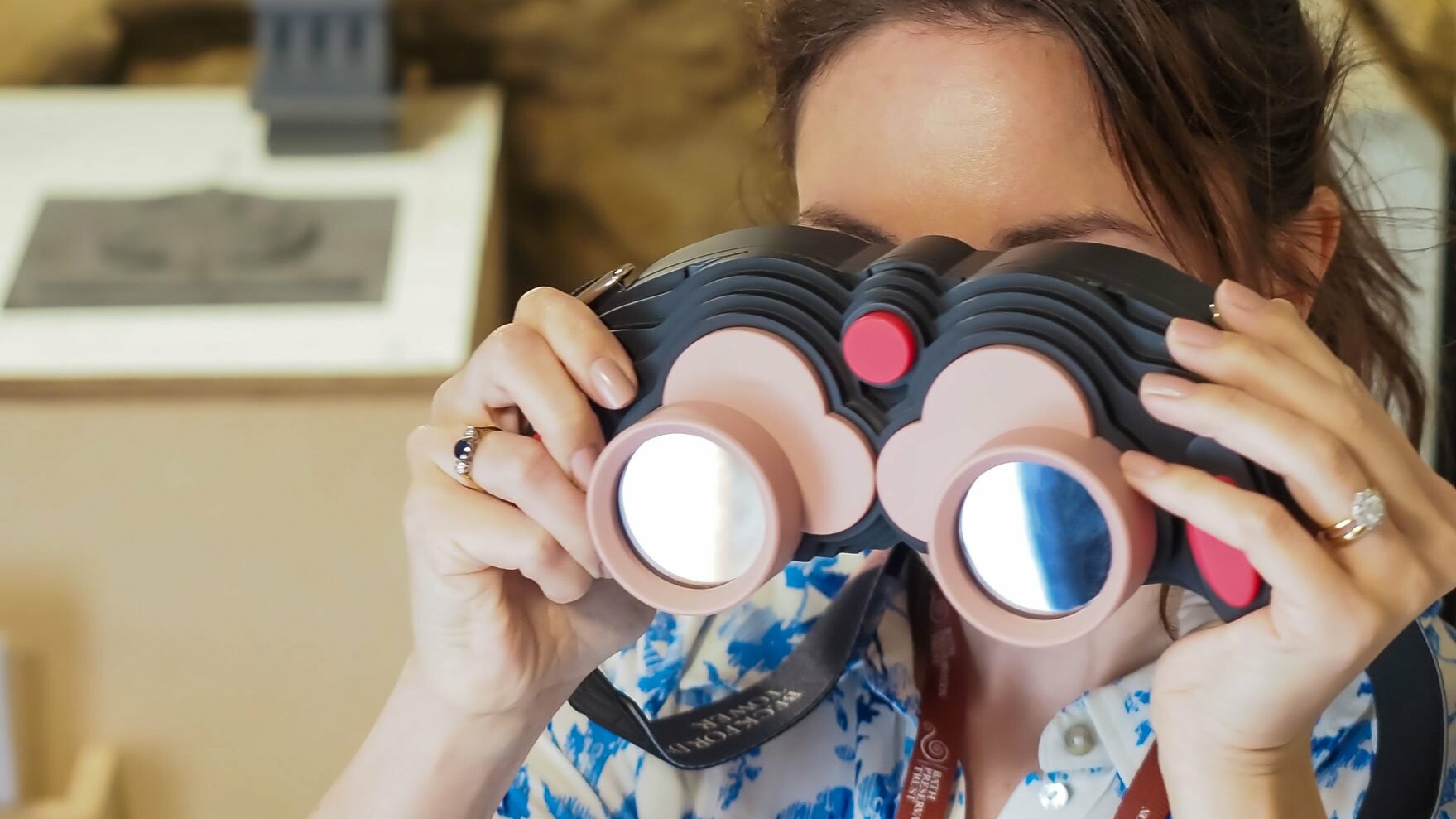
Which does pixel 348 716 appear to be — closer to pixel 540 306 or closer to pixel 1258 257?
pixel 540 306

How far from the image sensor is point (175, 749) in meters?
1.33

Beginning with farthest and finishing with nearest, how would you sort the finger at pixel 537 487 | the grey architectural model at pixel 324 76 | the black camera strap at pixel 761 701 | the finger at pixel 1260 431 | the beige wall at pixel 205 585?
the grey architectural model at pixel 324 76 < the beige wall at pixel 205 585 < the black camera strap at pixel 761 701 < the finger at pixel 537 487 < the finger at pixel 1260 431

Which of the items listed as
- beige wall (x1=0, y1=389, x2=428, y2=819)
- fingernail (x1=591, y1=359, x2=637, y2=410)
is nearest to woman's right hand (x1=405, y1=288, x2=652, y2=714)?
fingernail (x1=591, y1=359, x2=637, y2=410)

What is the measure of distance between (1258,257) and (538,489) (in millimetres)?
398

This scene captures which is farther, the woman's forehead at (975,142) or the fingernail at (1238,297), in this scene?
the woman's forehead at (975,142)

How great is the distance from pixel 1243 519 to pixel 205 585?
1.06 meters

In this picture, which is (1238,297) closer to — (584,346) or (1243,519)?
(1243,519)

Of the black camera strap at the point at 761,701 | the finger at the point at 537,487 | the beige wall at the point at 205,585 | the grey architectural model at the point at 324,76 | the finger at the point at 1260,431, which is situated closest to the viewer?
the finger at the point at 1260,431

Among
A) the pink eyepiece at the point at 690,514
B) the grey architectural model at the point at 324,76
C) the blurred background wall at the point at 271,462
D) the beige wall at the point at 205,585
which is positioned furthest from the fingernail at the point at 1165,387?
the grey architectural model at the point at 324,76

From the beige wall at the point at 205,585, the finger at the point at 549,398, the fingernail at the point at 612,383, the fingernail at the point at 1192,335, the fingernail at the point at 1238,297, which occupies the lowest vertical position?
the beige wall at the point at 205,585

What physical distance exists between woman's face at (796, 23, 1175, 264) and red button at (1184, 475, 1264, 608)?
0.62 ft

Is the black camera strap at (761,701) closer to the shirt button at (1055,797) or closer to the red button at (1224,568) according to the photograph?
the shirt button at (1055,797)

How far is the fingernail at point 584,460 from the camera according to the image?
0.55 meters

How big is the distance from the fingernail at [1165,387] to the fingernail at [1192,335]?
1cm
